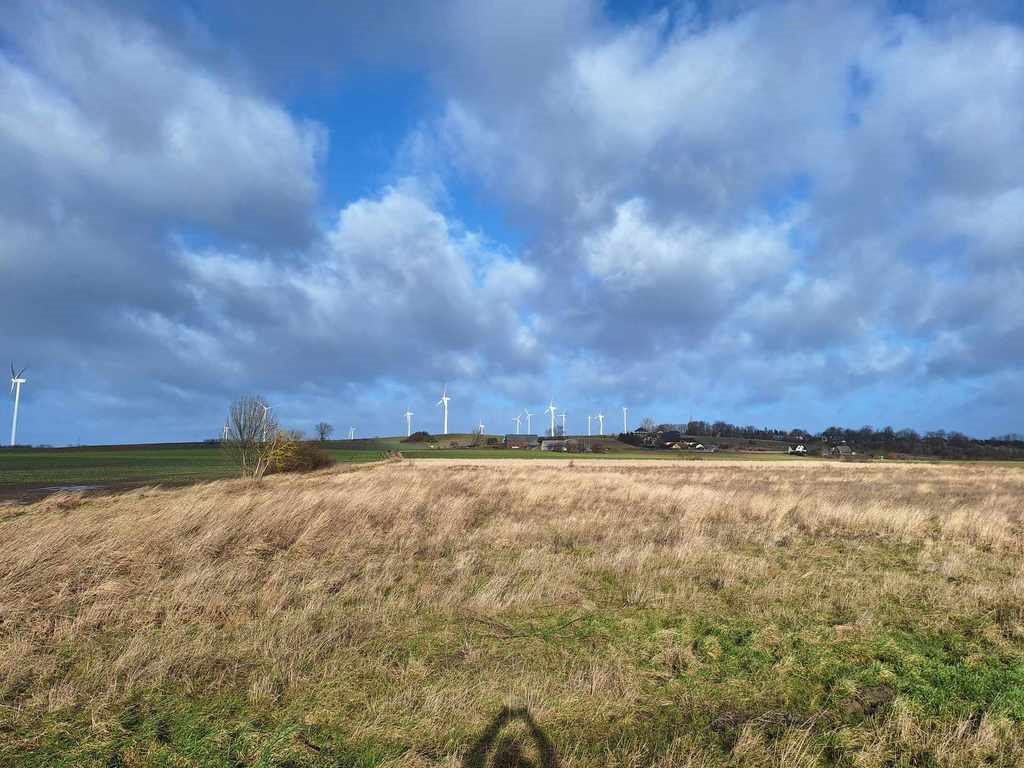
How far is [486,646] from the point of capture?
747 centimetres

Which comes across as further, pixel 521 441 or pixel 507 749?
pixel 521 441

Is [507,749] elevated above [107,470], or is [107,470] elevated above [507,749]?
[107,470]

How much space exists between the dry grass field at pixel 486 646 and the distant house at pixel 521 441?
5941 inches

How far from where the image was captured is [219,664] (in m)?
6.75

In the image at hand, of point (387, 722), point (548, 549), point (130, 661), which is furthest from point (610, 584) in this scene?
point (130, 661)

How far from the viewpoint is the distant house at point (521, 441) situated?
167m

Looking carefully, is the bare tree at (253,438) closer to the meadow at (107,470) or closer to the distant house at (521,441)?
the meadow at (107,470)

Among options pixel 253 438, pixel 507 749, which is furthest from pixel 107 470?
pixel 507 749

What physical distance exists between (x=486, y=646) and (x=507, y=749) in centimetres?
244

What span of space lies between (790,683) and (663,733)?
6.72 feet

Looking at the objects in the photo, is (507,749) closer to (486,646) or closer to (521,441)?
(486,646)

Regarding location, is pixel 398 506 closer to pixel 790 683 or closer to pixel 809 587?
pixel 809 587

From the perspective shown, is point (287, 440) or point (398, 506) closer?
point (398, 506)

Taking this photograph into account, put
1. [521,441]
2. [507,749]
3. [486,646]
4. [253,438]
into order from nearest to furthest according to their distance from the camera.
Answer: [507,749]
[486,646]
[253,438]
[521,441]
